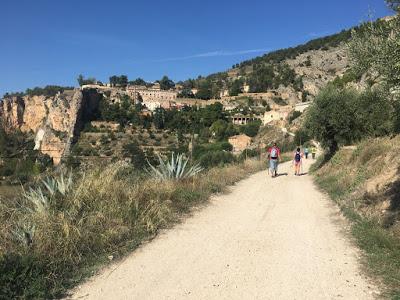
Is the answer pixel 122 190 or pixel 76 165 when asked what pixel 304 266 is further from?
pixel 76 165

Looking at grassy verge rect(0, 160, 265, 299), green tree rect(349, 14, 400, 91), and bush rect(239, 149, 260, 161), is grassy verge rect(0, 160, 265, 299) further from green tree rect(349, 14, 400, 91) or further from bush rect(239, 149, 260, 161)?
bush rect(239, 149, 260, 161)

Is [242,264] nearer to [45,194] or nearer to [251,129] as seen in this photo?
[45,194]

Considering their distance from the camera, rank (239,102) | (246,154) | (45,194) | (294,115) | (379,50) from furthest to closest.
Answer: (239,102)
(294,115)
(246,154)
(45,194)
(379,50)

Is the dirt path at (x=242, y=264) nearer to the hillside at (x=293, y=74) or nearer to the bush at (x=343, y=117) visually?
the bush at (x=343, y=117)

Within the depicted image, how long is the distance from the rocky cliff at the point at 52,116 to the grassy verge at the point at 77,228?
290ft

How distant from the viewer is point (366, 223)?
7.29m

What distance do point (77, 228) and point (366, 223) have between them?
500cm

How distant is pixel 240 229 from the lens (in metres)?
7.20

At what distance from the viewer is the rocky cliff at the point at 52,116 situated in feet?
348

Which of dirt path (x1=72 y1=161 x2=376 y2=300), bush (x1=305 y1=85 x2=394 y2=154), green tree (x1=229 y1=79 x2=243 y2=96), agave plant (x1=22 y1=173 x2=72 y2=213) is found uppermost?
green tree (x1=229 y1=79 x2=243 y2=96)

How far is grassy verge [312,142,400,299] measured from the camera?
4.99 metres

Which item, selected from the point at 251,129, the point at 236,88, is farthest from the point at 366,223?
the point at 236,88

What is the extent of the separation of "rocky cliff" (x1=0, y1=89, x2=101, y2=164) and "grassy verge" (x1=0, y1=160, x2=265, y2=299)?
88.5m

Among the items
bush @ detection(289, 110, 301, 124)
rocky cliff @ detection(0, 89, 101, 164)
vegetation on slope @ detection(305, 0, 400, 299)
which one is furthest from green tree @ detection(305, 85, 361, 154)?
rocky cliff @ detection(0, 89, 101, 164)
